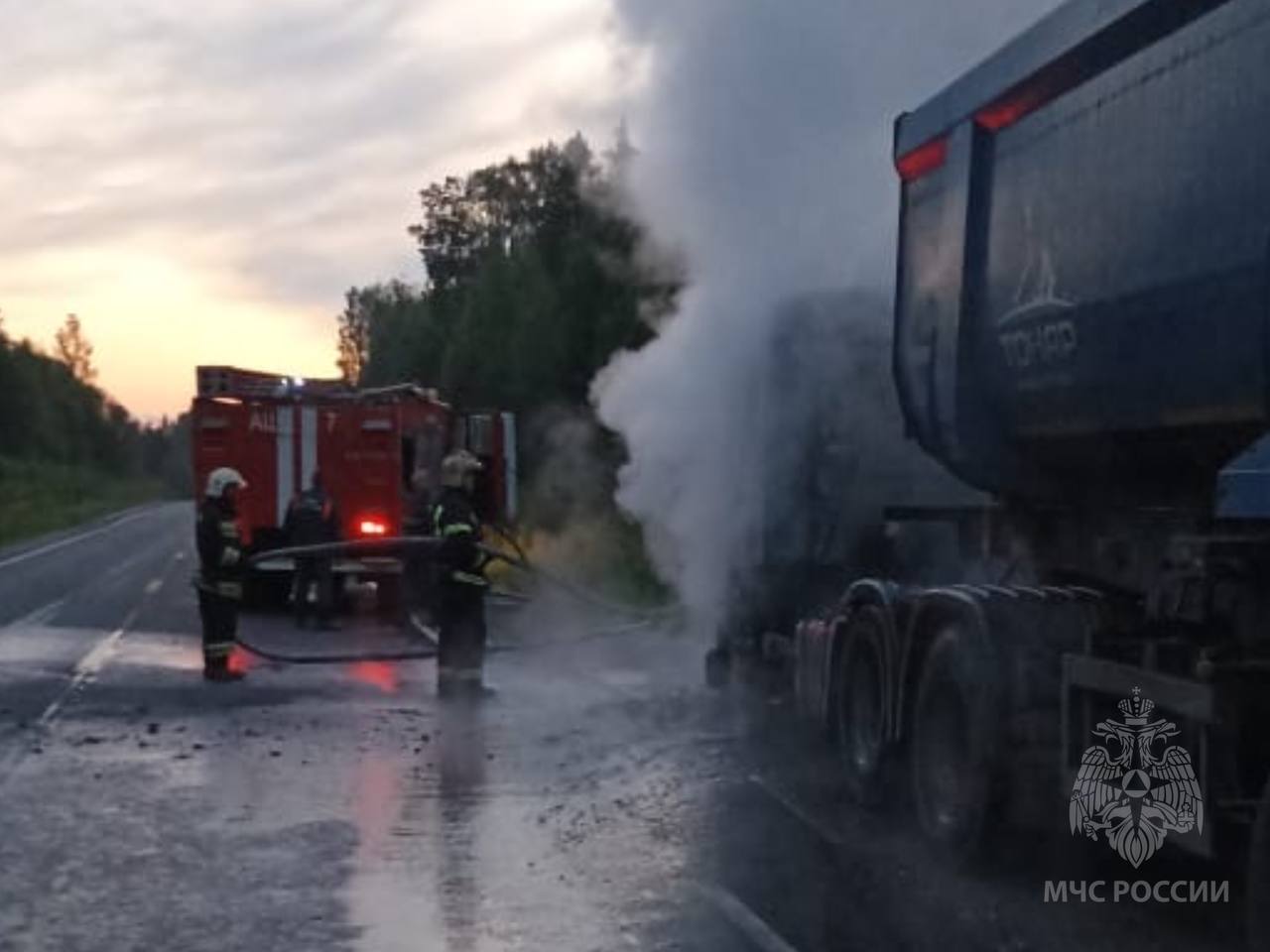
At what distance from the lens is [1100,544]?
8.42 m

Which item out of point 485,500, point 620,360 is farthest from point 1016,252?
point 485,500

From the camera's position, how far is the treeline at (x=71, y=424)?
12875 centimetres

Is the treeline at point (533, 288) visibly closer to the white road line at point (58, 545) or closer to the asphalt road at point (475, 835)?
the asphalt road at point (475, 835)

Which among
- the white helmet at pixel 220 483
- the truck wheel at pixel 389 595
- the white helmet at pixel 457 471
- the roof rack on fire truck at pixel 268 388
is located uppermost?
the roof rack on fire truck at pixel 268 388

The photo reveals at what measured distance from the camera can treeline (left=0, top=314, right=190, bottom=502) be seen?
129m

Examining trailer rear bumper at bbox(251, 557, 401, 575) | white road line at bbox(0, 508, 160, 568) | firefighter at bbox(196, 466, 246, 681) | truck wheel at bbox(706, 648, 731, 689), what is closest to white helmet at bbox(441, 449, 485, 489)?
firefighter at bbox(196, 466, 246, 681)

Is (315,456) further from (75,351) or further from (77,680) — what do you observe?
(75,351)

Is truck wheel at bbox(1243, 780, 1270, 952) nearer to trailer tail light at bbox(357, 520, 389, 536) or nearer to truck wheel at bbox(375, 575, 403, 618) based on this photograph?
truck wheel at bbox(375, 575, 403, 618)

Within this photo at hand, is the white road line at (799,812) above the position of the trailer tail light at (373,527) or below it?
below

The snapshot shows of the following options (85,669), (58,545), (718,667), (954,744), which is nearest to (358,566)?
(85,669)

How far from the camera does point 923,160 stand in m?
9.96

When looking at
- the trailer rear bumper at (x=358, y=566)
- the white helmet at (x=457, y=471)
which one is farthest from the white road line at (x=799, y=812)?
the trailer rear bumper at (x=358, y=566)

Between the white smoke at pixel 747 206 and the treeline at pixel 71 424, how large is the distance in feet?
274

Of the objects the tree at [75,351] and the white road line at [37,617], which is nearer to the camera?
the white road line at [37,617]
